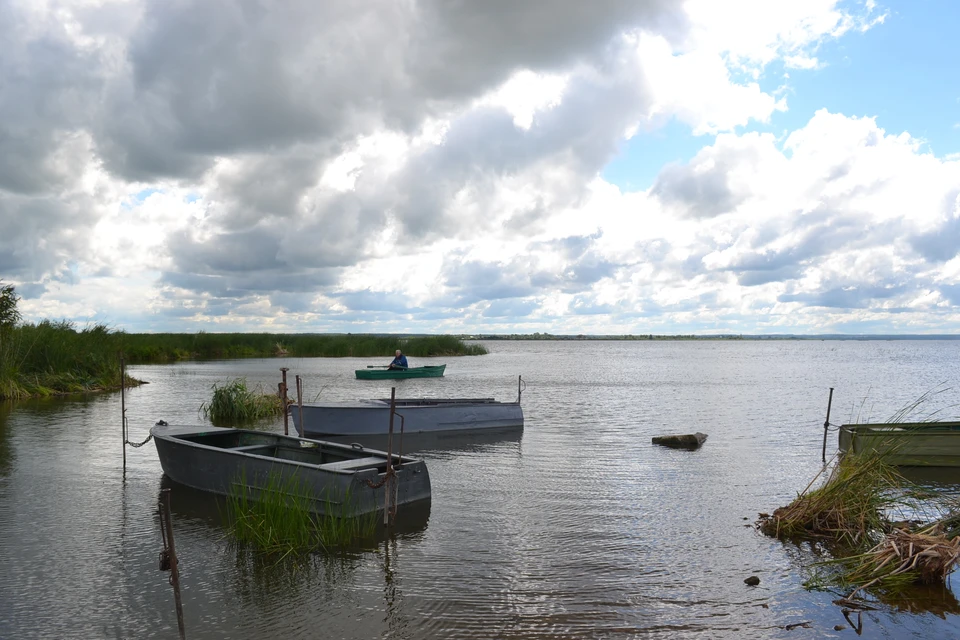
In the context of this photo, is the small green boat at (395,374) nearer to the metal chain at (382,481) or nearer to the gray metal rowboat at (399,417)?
the gray metal rowboat at (399,417)

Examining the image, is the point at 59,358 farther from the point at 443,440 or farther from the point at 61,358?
the point at 443,440

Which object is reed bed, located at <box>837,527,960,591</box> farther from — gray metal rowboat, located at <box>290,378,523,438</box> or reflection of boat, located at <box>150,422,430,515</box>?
gray metal rowboat, located at <box>290,378,523,438</box>

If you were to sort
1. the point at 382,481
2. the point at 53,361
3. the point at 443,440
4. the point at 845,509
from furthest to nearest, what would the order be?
the point at 53,361
the point at 443,440
the point at 382,481
the point at 845,509

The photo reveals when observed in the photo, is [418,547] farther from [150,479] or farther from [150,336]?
[150,336]

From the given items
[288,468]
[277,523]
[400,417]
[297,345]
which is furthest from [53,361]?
[297,345]

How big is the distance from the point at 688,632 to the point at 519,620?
1.58 metres

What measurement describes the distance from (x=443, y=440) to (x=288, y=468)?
8564 millimetres

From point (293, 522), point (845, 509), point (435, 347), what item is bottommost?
point (845, 509)

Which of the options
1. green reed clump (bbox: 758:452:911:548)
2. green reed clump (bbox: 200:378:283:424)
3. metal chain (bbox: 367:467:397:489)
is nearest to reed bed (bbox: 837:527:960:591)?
green reed clump (bbox: 758:452:911:548)

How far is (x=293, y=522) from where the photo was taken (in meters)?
8.55

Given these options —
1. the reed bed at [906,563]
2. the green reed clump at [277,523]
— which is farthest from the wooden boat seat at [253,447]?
the reed bed at [906,563]

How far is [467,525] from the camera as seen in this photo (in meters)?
9.88

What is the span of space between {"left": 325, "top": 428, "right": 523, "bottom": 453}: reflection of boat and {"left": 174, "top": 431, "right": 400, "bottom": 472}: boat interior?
4.53 meters

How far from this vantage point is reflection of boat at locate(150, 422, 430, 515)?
9.37 metres
